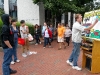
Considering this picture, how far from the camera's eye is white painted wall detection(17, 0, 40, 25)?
15.6m

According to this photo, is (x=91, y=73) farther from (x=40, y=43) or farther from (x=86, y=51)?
(x=40, y=43)

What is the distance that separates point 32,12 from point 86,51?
10.4m

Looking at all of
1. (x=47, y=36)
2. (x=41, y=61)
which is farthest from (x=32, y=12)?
(x=41, y=61)

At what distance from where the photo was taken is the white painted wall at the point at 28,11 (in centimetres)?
1562

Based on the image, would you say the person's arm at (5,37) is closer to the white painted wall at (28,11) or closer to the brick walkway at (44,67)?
the brick walkway at (44,67)

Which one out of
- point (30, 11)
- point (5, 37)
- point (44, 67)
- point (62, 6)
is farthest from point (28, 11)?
point (5, 37)

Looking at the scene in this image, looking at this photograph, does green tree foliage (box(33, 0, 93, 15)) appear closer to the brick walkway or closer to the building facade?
the building facade

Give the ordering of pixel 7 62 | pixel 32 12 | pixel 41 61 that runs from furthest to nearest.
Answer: pixel 32 12 < pixel 41 61 < pixel 7 62

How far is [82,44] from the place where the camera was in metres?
6.02

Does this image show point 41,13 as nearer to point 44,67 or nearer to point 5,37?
point 44,67

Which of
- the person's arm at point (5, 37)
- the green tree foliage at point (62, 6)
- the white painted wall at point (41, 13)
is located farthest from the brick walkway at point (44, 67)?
the white painted wall at point (41, 13)

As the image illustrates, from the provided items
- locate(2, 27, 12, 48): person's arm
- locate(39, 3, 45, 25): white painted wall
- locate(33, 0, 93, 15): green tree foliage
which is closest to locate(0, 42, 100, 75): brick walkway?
locate(2, 27, 12, 48): person's arm

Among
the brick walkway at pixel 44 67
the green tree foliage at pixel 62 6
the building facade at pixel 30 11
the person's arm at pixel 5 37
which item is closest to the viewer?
the person's arm at pixel 5 37

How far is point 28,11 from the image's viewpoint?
624 inches
